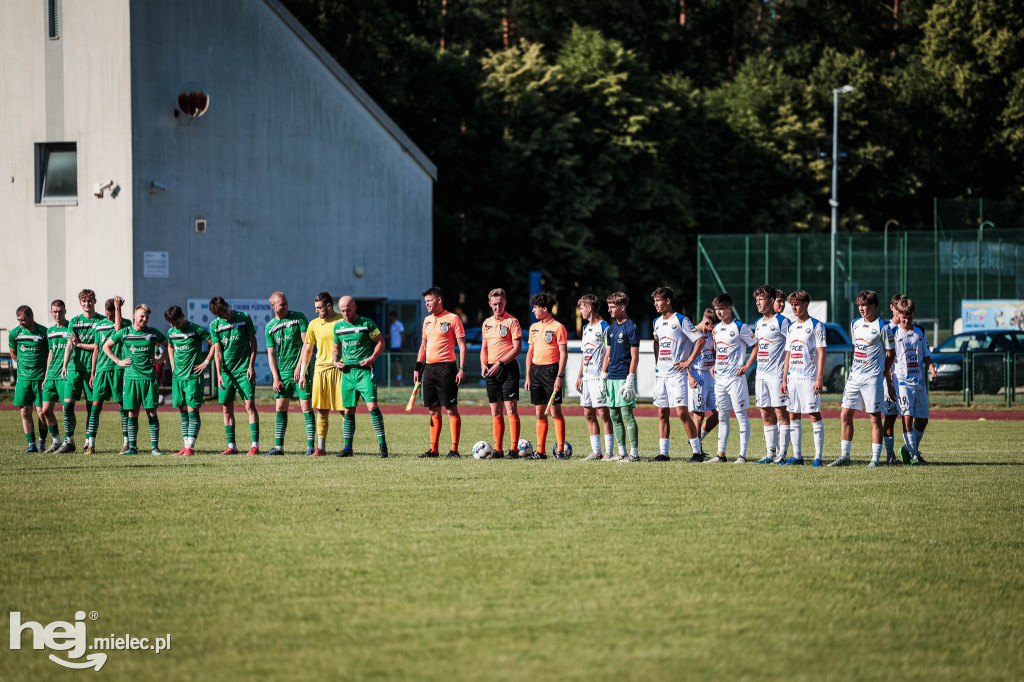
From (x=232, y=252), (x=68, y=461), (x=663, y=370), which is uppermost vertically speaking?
(x=232, y=252)

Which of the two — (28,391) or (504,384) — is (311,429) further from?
(28,391)

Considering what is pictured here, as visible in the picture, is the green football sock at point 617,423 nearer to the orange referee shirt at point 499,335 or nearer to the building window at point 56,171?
the orange referee shirt at point 499,335

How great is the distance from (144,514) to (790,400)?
311 inches

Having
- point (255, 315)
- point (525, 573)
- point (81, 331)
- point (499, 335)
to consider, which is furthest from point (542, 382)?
point (255, 315)

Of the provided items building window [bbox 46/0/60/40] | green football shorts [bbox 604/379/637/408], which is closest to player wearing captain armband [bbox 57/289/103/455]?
green football shorts [bbox 604/379/637/408]

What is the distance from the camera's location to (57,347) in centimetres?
1620

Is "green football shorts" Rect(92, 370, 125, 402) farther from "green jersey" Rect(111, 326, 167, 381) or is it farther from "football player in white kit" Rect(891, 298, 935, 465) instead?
"football player in white kit" Rect(891, 298, 935, 465)

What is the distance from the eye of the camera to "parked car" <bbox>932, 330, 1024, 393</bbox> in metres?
26.5

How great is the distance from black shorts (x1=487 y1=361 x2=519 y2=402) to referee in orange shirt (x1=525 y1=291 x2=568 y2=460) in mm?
201

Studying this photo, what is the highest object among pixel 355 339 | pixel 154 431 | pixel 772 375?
pixel 355 339

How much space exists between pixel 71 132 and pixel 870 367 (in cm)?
2289

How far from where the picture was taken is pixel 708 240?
39.0 m

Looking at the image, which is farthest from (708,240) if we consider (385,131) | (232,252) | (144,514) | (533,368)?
(144,514)

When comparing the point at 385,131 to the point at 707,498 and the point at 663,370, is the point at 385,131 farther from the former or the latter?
the point at 707,498
